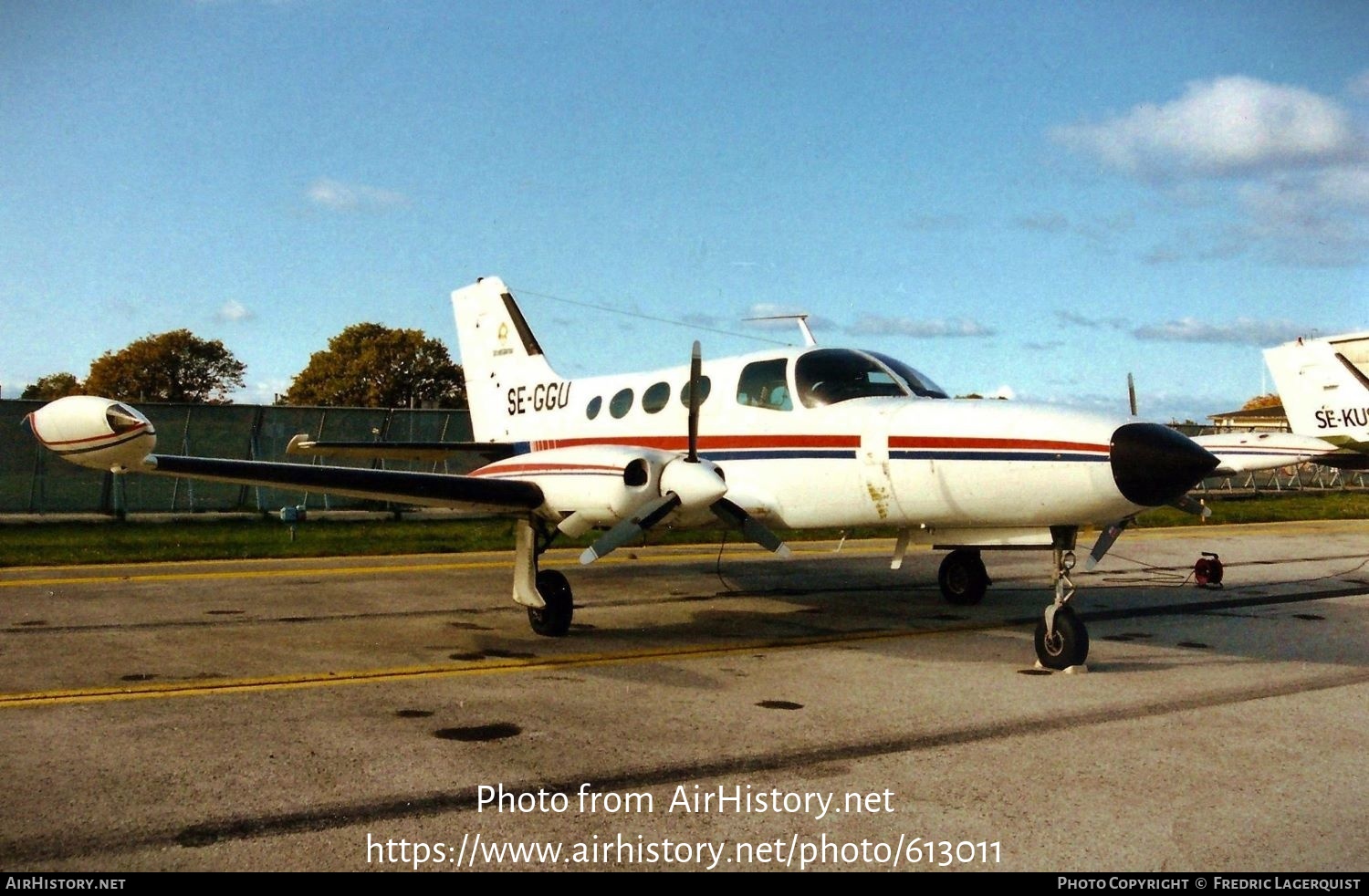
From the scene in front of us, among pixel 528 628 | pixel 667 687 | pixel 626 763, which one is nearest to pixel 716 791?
pixel 626 763

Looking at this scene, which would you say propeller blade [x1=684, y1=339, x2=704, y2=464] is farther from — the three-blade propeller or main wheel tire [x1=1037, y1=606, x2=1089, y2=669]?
main wheel tire [x1=1037, y1=606, x2=1089, y2=669]

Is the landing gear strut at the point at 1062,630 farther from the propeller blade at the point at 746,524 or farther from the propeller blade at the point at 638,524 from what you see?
the propeller blade at the point at 638,524

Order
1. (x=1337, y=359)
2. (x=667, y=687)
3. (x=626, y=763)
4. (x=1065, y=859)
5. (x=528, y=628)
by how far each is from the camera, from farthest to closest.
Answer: (x=1337, y=359) → (x=528, y=628) → (x=667, y=687) → (x=626, y=763) → (x=1065, y=859)

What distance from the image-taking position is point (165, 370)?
233 feet

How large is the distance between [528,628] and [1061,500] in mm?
5791

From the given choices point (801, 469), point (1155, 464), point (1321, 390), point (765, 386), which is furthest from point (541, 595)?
point (1321, 390)

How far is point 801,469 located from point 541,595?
2977 millimetres

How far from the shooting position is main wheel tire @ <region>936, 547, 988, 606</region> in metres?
13.9

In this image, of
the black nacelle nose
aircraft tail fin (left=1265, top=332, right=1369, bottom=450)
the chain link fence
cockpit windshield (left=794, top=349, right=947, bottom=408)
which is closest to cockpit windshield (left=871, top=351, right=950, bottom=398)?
cockpit windshield (left=794, top=349, right=947, bottom=408)

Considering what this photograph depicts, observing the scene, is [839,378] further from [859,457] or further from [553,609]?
[553,609]

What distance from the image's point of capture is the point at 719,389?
1188 cm

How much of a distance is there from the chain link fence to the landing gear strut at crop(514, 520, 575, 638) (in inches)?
513

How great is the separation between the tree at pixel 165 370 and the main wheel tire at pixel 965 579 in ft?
209

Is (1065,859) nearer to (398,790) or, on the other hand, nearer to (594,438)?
(398,790)
